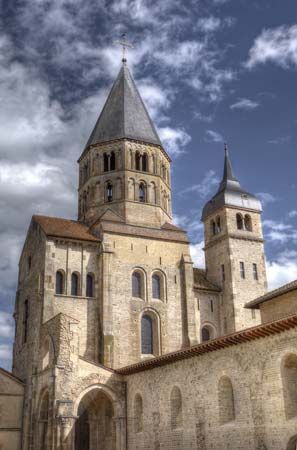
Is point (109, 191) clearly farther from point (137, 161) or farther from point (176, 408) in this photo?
point (176, 408)

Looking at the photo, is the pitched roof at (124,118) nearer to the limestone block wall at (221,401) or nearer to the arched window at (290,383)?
the limestone block wall at (221,401)

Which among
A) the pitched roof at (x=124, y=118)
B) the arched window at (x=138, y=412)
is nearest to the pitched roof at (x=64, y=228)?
the pitched roof at (x=124, y=118)

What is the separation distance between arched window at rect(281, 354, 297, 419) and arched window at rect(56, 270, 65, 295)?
17306mm

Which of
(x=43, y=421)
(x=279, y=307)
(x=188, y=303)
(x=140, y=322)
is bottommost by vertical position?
(x=43, y=421)

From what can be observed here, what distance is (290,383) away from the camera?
1734 centimetres

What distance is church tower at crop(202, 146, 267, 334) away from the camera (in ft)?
123

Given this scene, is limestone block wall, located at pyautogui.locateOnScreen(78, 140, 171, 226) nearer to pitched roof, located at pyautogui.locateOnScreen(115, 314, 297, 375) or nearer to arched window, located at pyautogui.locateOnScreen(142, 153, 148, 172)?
arched window, located at pyautogui.locateOnScreen(142, 153, 148, 172)

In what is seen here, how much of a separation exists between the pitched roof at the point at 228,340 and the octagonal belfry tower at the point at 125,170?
13609mm

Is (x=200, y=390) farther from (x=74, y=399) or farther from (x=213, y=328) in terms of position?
(x=213, y=328)

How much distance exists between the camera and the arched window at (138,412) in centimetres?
2547

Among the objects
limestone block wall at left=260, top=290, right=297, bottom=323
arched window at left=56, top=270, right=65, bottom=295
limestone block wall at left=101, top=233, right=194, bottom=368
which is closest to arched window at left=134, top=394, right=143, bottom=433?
limestone block wall at left=101, top=233, right=194, bottom=368

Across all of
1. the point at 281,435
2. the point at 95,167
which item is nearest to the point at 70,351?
the point at 281,435

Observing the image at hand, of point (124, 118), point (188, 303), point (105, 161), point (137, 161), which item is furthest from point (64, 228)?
point (124, 118)

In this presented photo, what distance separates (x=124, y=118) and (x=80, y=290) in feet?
47.4
